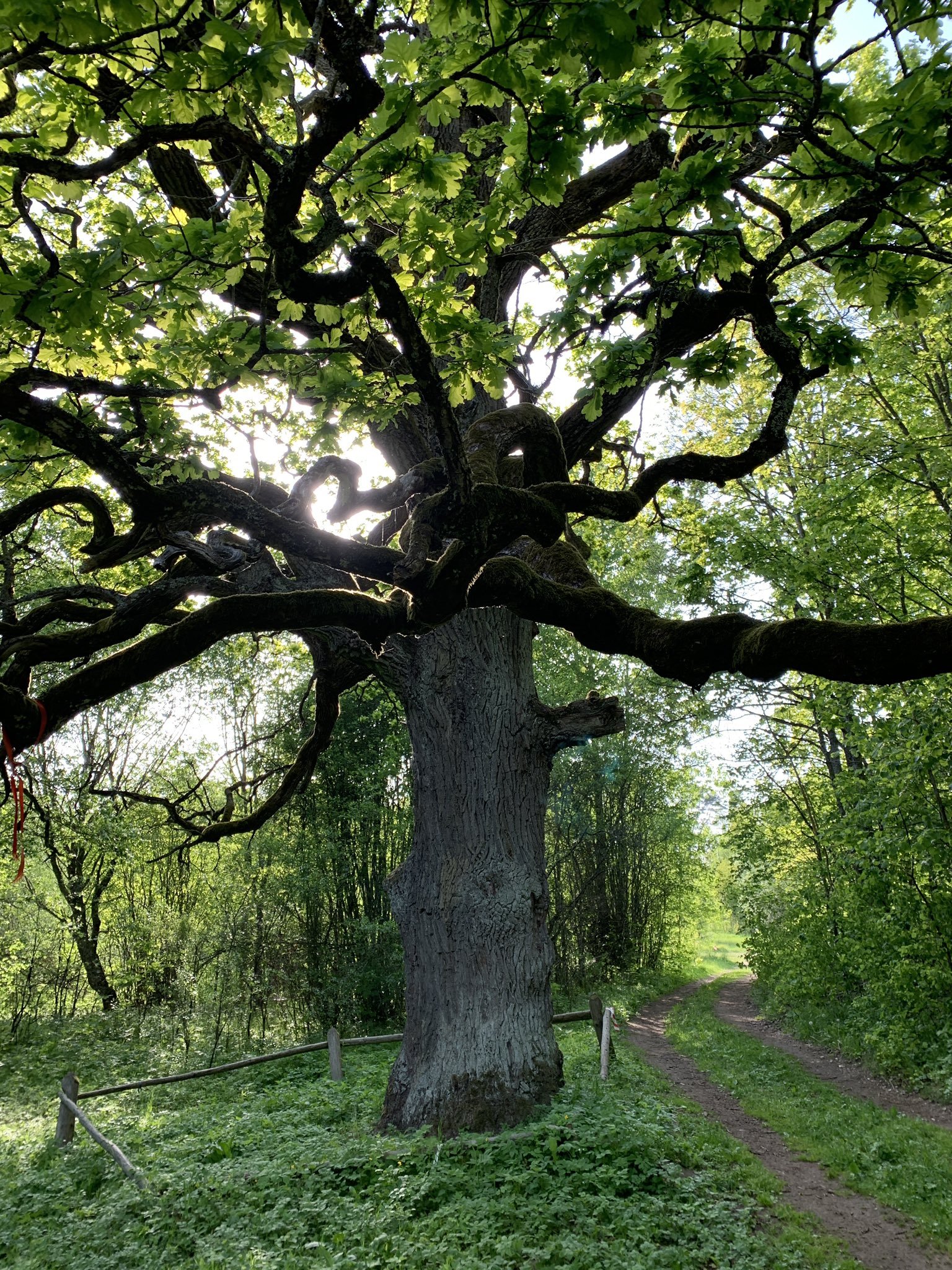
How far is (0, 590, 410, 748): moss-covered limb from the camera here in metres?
3.09

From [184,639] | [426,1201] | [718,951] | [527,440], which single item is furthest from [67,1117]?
[718,951]

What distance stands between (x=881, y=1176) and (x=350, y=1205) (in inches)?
174

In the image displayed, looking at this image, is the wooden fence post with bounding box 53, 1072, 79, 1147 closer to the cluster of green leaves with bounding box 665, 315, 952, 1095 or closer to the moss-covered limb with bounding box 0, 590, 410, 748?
the moss-covered limb with bounding box 0, 590, 410, 748

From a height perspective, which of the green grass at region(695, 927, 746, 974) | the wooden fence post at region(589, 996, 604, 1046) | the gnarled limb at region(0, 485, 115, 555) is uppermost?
the gnarled limb at region(0, 485, 115, 555)

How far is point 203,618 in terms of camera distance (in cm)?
343

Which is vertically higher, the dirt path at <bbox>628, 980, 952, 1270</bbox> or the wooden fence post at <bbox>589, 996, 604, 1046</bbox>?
the wooden fence post at <bbox>589, 996, 604, 1046</bbox>

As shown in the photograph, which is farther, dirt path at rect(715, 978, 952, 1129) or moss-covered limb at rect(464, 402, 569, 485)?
dirt path at rect(715, 978, 952, 1129)

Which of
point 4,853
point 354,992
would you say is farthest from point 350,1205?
point 4,853

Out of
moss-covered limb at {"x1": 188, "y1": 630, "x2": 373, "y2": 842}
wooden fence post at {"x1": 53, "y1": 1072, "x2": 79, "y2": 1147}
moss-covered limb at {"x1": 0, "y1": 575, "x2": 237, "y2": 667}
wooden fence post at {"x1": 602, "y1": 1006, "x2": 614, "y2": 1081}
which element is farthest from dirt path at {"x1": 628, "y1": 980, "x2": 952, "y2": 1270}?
wooden fence post at {"x1": 53, "y1": 1072, "x2": 79, "y2": 1147}

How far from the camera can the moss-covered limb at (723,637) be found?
3.50 metres

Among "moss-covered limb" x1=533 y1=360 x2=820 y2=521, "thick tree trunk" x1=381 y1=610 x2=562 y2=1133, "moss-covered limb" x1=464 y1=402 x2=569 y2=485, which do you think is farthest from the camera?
"thick tree trunk" x1=381 y1=610 x2=562 y2=1133

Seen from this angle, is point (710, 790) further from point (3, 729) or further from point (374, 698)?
point (3, 729)

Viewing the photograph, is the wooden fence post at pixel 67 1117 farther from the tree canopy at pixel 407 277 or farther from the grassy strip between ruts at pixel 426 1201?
the tree canopy at pixel 407 277

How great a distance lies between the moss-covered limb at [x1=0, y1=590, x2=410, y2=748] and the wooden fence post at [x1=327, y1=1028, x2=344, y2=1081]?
7804mm
